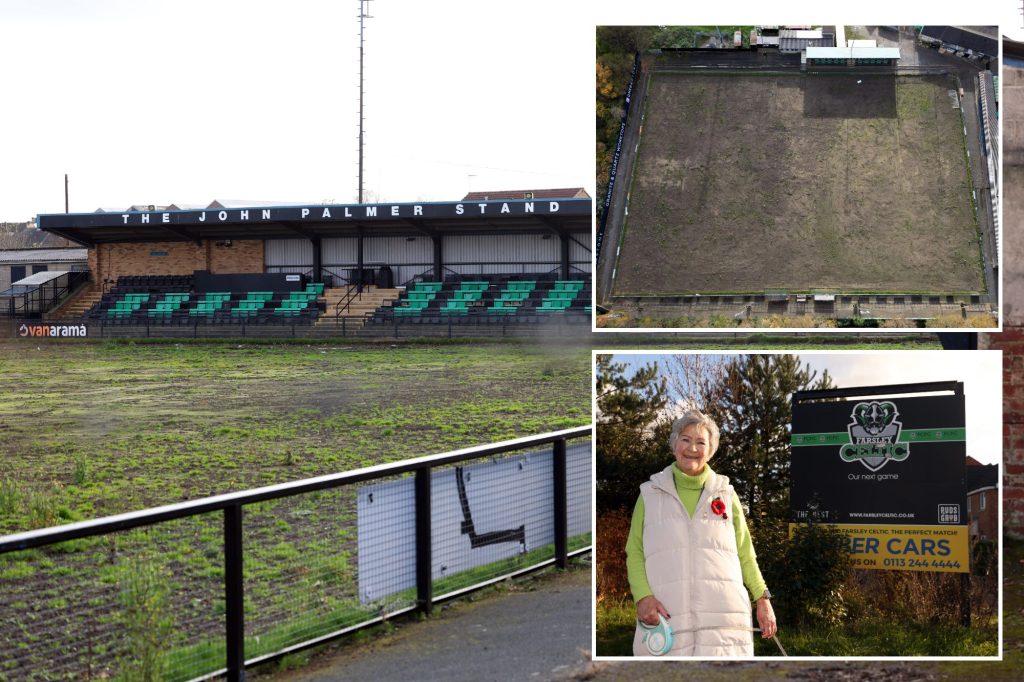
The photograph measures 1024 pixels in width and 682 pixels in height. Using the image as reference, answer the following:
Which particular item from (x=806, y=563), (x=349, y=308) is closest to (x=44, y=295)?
(x=349, y=308)

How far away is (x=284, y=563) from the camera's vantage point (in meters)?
6.70

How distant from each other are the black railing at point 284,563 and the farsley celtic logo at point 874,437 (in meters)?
2.80

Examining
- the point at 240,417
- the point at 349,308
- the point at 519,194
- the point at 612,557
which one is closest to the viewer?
the point at 612,557

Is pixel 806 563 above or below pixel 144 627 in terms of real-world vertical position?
above

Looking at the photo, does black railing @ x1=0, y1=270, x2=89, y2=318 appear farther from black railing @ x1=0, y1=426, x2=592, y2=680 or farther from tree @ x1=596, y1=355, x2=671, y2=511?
tree @ x1=596, y1=355, x2=671, y2=511

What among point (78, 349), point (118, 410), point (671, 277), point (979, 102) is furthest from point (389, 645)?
point (78, 349)

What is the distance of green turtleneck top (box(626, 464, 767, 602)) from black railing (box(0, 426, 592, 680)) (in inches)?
78.2

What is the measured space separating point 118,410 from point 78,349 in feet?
69.4

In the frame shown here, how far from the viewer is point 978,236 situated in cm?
512

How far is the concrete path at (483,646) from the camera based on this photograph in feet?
20.2

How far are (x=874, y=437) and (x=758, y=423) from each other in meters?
0.55

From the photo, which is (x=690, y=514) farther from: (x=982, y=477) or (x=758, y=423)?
(x=982, y=477)

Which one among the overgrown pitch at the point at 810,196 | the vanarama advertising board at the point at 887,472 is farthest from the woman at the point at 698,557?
the overgrown pitch at the point at 810,196

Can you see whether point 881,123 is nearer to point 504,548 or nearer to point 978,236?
point 978,236
